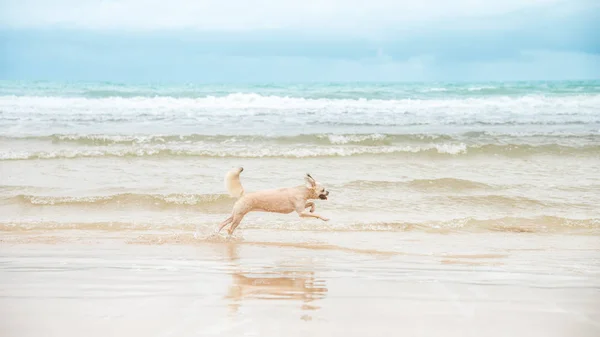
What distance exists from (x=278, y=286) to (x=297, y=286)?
6.3 inches

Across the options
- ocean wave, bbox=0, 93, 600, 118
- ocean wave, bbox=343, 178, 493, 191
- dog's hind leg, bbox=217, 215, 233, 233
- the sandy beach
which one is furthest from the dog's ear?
ocean wave, bbox=0, 93, 600, 118

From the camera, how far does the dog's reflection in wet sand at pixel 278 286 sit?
17.6 feet

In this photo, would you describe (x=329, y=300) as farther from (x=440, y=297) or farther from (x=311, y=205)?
(x=311, y=205)

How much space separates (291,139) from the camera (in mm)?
18953

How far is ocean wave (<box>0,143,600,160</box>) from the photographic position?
15.8m

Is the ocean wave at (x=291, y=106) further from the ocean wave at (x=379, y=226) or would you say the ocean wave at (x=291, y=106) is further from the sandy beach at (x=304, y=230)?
the ocean wave at (x=379, y=226)

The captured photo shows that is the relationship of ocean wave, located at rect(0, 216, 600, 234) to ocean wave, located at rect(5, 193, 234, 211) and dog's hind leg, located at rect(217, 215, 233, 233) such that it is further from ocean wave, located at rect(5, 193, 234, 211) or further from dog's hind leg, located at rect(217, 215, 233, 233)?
ocean wave, located at rect(5, 193, 234, 211)

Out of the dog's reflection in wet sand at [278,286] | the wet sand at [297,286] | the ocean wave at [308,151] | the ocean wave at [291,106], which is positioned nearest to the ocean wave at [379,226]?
the wet sand at [297,286]

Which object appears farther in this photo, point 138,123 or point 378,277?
point 138,123

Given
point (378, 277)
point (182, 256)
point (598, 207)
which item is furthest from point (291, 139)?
point (378, 277)

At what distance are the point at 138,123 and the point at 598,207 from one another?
53.8 ft

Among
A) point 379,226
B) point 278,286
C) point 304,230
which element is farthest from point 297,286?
point 379,226

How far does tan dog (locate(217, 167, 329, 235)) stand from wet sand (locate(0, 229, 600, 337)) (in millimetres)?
364

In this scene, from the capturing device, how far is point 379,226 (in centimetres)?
954
